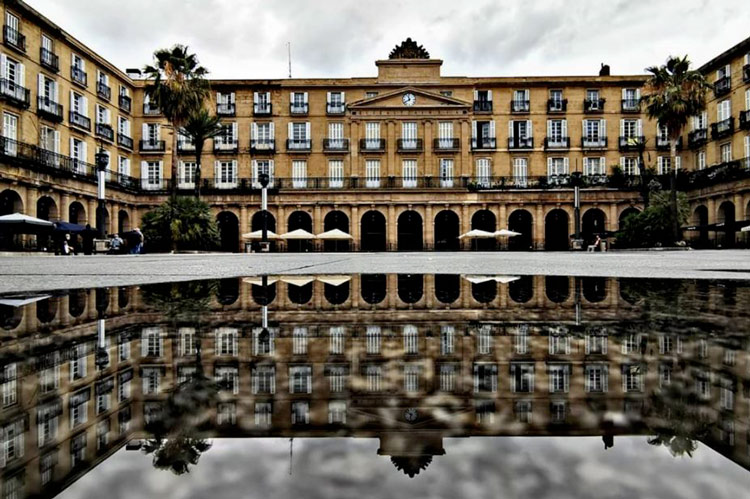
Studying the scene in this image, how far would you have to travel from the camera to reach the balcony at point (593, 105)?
4600 centimetres

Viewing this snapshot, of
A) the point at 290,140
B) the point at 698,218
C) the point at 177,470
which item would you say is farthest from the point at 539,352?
the point at 698,218

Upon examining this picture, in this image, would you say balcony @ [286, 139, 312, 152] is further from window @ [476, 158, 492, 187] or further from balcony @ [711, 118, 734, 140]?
balcony @ [711, 118, 734, 140]

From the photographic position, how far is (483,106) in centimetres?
4634

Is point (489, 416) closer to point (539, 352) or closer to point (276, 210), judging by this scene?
point (539, 352)

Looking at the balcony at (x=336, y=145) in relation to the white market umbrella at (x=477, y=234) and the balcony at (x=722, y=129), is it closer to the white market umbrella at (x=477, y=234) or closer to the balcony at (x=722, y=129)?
the white market umbrella at (x=477, y=234)

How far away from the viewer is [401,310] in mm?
2475

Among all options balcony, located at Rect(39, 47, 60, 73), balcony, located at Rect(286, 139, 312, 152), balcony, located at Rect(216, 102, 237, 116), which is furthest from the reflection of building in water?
balcony, located at Rect(216, 102, 237, 116)

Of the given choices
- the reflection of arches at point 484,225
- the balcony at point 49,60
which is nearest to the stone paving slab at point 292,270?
the balcony at point 49,60

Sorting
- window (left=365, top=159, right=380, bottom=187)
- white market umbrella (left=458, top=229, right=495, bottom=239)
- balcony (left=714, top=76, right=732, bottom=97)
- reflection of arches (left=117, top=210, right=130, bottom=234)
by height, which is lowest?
white market umbrella (left=458, top=229, right=495, bottom=239)

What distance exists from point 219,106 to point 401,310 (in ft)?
158

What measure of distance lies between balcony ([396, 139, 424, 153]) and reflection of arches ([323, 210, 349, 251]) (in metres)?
7.44

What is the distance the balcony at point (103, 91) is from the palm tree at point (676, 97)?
39366 mm

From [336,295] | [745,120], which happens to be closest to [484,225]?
[745,120]

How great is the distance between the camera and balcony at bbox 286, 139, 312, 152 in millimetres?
46188
